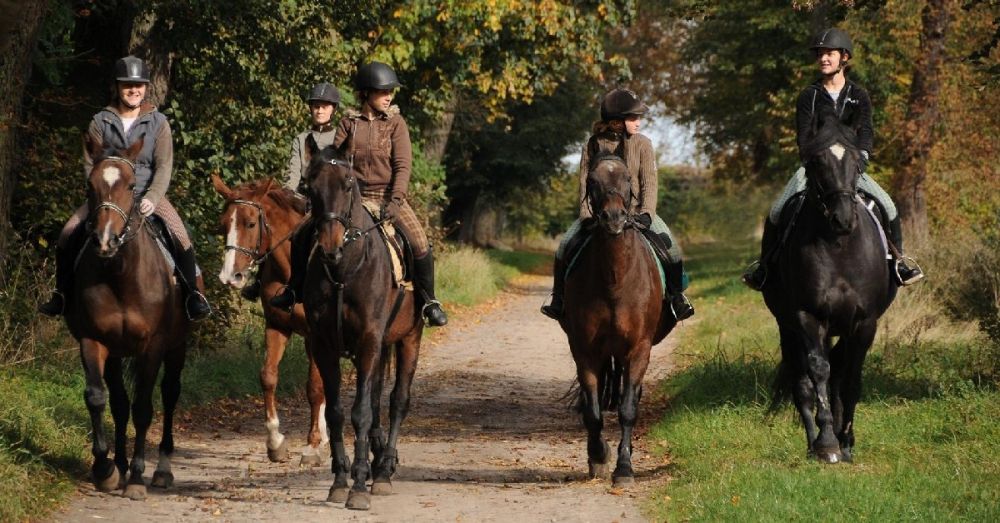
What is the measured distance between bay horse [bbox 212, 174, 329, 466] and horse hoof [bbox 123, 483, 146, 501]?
1874mm

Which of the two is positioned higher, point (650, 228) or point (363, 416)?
point (650, 228)

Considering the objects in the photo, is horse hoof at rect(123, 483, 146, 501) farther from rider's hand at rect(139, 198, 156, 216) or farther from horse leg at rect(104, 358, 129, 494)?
rider's hand at rect(139, 198, 156, 216)

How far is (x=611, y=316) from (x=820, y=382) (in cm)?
164

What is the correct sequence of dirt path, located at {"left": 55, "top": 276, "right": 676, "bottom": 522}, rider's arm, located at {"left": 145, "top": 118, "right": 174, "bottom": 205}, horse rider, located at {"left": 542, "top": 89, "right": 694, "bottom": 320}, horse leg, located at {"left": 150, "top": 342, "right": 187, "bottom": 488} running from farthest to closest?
1. horse rider, located at {"left": 542, "top": 89, "right": 694, "bottom": 320}
2. horse leg, located at {"left": 150, "top": 342, "right": 187, "bottom": 488}
3. rider's arm, located at {"left": 145, "top": 118, "right": 174, "bottom": 205}
4. dirt path, located at {"left": 55, "top": 276, "right": 676, "bottom": 522}

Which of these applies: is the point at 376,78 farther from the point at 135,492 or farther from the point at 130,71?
the point at 135,492

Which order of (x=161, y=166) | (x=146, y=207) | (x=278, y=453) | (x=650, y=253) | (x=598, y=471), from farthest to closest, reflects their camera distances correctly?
1. (x=278, y=453)
2. (x=650, y=253)
3. (x=598, y=471)
4. (x=161, y=166)
5. (x=146, y=207)

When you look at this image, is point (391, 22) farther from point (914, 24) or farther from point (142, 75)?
point (142, 75)

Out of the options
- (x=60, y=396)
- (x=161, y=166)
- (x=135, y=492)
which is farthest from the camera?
(x=60, y=396)

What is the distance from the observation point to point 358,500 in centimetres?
902

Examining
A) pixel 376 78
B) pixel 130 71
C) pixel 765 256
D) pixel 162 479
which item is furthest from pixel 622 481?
pixel 130 71

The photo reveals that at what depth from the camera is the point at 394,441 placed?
34.3ft

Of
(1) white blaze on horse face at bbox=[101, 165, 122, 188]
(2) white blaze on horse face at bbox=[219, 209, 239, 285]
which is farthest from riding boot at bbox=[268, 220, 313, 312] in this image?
(1) white blaze on horse face at bbox=[101, 165, 122, 188]

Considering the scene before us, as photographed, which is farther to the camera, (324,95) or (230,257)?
(324,95)

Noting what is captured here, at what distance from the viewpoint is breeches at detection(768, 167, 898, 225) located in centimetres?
1077
